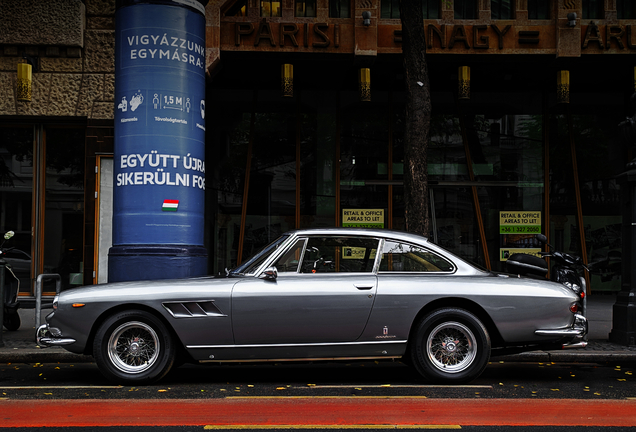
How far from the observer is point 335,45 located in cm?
1277

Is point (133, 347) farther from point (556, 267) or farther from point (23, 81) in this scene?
point (23, 81)

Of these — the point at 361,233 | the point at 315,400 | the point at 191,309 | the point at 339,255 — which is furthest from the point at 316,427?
the point at 361,233

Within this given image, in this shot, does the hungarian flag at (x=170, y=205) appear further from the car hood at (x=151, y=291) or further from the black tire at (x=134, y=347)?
the black tire at (x=134, y=347)

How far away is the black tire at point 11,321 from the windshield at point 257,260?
15.6 ft

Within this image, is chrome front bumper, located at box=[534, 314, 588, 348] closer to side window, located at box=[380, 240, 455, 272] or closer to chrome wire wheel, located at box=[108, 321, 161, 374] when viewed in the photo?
side window, located at box=[380, 240, 455, 272]

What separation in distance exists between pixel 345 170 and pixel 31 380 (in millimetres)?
9732

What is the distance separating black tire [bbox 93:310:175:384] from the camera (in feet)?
18.6

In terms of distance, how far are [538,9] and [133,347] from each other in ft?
39.3

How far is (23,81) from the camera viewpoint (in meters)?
11.9

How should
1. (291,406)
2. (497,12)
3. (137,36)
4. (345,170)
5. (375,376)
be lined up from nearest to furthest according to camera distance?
(291,406)
(375,376)
(137,36)
(497,12)
(345,170)

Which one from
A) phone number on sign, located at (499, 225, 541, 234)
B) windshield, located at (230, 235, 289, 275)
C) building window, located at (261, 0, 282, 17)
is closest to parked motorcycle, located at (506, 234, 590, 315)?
windshield, located at (230, 235, 289, 275)

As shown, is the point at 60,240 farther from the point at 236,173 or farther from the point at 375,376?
the point at 375,376

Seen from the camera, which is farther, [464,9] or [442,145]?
[442,145]

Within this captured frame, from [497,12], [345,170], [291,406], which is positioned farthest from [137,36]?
[497,12]
